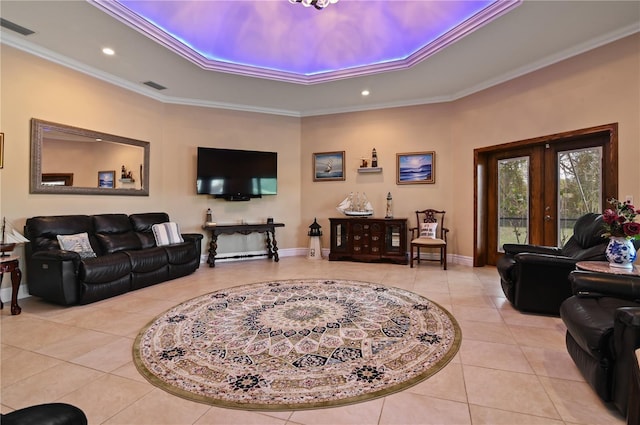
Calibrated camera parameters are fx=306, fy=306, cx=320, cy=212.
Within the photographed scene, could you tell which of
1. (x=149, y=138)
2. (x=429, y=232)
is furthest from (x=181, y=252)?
(x=429, y=232)

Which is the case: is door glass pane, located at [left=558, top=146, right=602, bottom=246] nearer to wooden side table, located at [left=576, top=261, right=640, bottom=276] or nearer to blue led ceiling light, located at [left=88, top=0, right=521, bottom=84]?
wooden side table, located at [left=576, top=261, right=640, bottom=276]

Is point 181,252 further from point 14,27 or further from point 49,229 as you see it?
point 14,27

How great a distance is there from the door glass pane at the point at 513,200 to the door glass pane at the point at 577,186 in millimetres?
477

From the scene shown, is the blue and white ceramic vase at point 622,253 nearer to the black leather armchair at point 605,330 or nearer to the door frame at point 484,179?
the black leather armchair at point 605,330

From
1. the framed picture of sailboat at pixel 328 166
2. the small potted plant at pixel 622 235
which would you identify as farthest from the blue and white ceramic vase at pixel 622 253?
the framed picture of sailboat at pixel 328 166

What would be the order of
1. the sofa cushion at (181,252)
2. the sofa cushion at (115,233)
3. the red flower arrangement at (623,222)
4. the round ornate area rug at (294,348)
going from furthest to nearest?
the sofa cushion at (181,252) → the sofa cushion at (115,233) → the red flower arrangement at (623,222) → the round ornate area rug at (294,348)

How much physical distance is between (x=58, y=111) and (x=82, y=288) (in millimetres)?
2380

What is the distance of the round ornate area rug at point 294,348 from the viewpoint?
182 centimetres

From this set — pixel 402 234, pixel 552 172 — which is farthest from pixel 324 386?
pixel 552 172

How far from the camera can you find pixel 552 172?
4438 millimetres

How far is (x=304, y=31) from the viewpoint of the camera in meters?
4.23

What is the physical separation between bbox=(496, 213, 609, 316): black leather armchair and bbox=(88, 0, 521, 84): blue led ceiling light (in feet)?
7.92

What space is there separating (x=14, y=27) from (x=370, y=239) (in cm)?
546

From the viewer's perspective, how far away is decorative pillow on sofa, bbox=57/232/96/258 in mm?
3612
